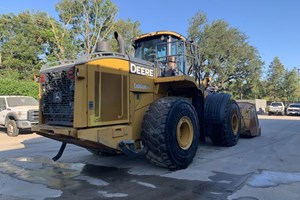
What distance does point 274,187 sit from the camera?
5422mm

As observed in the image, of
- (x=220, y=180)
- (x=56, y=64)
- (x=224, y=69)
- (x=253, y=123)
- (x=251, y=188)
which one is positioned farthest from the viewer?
(x=224, y=69)

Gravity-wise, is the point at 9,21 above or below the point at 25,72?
above

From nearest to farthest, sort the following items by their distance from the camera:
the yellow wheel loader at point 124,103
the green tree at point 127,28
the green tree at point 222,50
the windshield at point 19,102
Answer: the yellow wheel loader at point 124,103, the windshield at point 19,102, the green tree at point 222,50, the green tree at point 127,28

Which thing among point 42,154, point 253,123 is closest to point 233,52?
point 253,123

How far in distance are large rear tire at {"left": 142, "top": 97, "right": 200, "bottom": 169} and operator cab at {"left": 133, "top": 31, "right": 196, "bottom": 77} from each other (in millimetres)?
1222

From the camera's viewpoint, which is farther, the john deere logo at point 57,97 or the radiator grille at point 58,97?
the john deere logo at point 57,97

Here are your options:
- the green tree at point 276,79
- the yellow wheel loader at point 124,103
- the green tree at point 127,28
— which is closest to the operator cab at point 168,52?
→ the yellow wheel loader at point 124,103

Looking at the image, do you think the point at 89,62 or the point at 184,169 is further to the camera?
the point at 184,169

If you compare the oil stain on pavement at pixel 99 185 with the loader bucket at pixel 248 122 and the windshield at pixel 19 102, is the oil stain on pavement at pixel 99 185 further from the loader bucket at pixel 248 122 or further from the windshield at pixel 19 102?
the windshield at pixel 19 102

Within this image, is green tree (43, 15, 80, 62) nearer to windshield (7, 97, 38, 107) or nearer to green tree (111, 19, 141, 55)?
green tree (111, 19, 141, 55)

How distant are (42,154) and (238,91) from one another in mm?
39379

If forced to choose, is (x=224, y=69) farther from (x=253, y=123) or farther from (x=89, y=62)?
(x=89, y=62)

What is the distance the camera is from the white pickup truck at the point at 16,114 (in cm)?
1389

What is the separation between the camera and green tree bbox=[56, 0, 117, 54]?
129 feet
